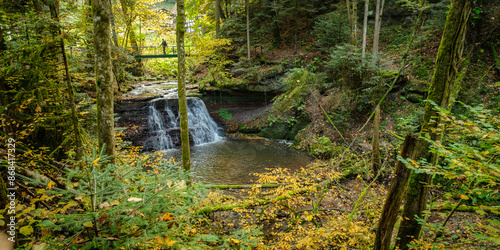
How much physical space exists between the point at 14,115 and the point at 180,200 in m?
4.64

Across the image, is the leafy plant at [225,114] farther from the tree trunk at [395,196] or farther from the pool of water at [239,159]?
the tree trunk at [395,196]

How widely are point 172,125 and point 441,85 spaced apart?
1366 centimetres

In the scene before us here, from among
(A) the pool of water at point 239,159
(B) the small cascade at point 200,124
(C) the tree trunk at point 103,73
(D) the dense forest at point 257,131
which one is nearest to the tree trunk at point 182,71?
(D) the dense forest at point 257,131

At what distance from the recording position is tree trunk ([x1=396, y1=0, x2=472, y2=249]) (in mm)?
2791

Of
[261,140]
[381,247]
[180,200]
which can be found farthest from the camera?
[261,140]

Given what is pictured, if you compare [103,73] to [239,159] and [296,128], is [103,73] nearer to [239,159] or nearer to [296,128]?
[239,159]

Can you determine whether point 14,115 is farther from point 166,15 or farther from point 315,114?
point 166,15

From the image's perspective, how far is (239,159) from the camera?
36.0 feet

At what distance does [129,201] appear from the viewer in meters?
1.99

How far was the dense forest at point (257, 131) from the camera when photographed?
206cm

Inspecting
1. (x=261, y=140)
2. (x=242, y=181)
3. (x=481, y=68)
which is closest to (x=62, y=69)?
(x=242, y=181)

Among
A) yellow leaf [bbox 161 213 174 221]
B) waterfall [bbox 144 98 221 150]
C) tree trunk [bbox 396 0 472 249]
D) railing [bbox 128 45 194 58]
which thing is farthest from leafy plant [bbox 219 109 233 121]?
yellow leaf [bbox 161 213 174 221]

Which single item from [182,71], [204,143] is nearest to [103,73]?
[182,71]

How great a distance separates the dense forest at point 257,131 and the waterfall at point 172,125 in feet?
0.30
